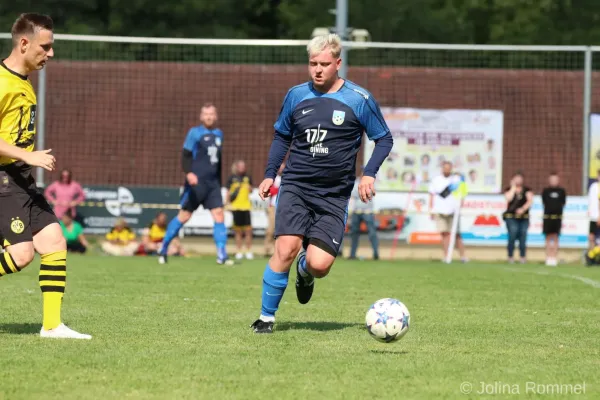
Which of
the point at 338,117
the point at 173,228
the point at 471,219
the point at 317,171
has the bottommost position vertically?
the point at 471,219

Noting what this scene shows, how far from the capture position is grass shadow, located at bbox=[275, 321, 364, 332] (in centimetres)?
841

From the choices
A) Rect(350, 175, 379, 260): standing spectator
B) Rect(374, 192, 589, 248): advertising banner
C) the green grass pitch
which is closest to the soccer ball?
the green grass pitch

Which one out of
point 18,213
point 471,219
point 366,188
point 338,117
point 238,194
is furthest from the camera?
point 471,219

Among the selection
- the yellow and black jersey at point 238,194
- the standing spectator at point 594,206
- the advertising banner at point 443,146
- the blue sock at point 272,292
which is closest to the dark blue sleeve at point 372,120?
the blue sock at point 272,292

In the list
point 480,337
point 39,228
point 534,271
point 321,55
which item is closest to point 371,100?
point 321,55

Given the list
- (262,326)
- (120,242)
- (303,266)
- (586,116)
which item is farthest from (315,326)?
(586,116)

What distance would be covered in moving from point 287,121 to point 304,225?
2.53 ft

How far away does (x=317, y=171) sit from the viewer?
8.14m

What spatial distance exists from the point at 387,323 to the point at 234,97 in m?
24.1

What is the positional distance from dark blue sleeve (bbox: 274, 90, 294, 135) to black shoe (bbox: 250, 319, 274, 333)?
138cm

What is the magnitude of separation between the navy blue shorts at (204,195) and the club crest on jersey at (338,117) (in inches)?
338

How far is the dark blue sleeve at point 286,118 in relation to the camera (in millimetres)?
8203

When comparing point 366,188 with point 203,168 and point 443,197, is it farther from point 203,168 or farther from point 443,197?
point 443,197

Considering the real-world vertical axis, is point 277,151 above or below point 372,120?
below
